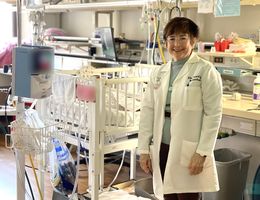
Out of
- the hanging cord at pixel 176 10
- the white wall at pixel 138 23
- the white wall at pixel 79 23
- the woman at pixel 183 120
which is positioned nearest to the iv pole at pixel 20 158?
the woman at pixel 183 120

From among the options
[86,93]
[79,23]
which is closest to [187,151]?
[86,93]

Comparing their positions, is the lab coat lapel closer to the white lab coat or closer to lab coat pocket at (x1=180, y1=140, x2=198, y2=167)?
the white lab coat

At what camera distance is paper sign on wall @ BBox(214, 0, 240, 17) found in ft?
8.86

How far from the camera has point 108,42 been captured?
408 cm

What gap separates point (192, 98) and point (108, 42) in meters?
2.31

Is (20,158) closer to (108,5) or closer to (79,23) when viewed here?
(108,5)

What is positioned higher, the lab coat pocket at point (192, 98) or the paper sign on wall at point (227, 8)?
the paper sign on wall at point (227, 8)

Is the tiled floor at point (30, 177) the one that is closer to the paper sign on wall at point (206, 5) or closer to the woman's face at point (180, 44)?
the paper sign on wall at point (206, 5)

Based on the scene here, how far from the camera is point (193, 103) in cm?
190

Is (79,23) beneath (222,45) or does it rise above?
above

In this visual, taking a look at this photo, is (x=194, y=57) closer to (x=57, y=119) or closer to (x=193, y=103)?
(x=193, y=103)

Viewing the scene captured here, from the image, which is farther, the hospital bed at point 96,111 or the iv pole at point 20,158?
the hospital bed at point 96,111

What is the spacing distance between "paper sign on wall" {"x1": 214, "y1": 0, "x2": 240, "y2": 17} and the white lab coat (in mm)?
907

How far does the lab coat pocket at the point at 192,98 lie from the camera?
190cm
